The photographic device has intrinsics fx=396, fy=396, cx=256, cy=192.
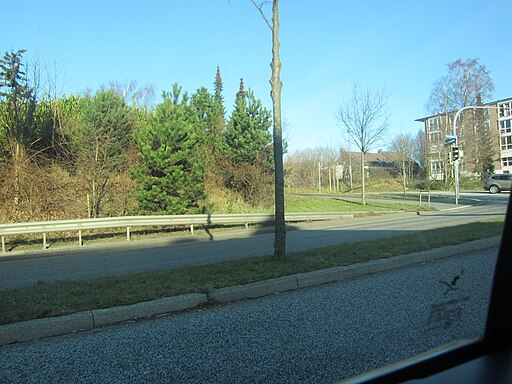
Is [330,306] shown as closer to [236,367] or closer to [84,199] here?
[236,367]

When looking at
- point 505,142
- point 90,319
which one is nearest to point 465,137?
point 505,142

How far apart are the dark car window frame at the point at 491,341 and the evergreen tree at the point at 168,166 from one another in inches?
638

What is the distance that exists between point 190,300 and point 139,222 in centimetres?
1024

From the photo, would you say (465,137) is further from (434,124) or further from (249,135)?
(249,135)

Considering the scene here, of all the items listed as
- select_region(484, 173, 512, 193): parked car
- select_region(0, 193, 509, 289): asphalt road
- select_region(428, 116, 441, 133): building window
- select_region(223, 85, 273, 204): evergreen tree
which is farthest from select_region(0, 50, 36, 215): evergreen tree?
select_region(428, 116, 441, 133): building window

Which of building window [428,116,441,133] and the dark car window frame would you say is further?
building window [428,116,441,133]

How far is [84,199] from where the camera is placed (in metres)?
17.6

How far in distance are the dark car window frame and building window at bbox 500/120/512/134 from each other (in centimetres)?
6195

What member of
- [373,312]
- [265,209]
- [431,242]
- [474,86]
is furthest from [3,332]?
[474,86]

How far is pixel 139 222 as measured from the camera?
15.2 metres

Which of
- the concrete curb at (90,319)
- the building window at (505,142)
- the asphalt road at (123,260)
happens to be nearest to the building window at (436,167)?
the building window at (505,142)

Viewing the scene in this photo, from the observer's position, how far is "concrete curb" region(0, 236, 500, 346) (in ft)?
15.1

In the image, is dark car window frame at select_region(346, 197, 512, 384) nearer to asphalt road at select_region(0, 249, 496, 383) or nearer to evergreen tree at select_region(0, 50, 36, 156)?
asphalt road at select_region(0, 249, 496, 383)

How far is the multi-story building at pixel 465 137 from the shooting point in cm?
4500
